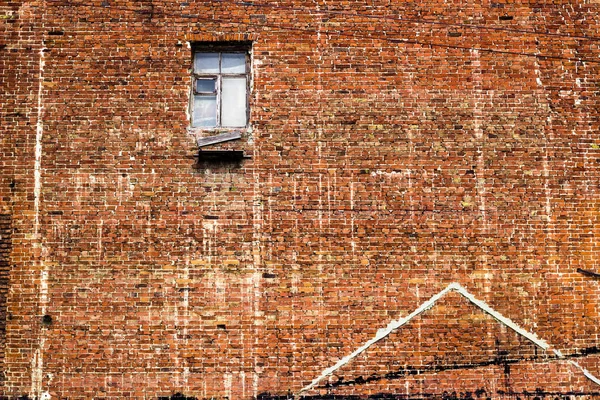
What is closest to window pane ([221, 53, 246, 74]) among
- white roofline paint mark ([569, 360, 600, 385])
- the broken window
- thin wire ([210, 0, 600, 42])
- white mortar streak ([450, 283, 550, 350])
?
the broken window

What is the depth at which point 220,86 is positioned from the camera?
820cm

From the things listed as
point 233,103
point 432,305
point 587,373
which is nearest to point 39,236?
point 233,103

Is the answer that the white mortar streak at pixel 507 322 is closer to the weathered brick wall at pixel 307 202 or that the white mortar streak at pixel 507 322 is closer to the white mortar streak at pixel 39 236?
the weathered brick wall at pixel 307 202

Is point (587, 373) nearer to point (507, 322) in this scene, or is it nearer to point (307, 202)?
point (507, 322)

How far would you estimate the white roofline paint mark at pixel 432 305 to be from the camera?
7633 mm

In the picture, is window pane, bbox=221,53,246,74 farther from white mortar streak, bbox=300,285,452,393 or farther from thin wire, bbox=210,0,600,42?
white mortar streak, bbox=300,285,452,393

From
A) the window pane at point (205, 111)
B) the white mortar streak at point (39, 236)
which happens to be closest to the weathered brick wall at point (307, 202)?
the white mortar streak at point (39, 236)

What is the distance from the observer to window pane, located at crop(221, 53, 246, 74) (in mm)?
8266

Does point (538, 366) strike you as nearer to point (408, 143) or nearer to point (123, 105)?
point (408, 143)

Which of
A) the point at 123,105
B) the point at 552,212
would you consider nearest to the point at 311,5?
the point at 123,105

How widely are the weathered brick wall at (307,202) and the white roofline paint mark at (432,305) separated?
69 mm

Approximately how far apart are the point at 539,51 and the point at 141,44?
18.8ft

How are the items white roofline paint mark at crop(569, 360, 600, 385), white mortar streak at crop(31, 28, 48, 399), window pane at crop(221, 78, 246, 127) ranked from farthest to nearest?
window pane at crop(221, 78, 246, 127) → white roofline paint mark at crop(569, 360, 600, 385) → white mortar streak at crop(31, 28, 48, 399)

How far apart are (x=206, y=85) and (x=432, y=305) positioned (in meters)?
Result: 4.45
